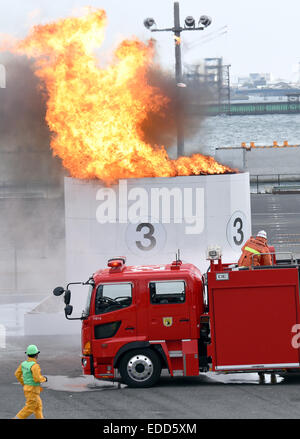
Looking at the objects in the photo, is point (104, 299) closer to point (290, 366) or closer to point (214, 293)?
point (214, 293)

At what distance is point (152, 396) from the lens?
14.4 metres

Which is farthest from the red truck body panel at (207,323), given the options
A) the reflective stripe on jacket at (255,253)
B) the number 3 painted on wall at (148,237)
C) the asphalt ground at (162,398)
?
the number 3 painted on wall at (148,237)

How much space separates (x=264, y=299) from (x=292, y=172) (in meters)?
54.7

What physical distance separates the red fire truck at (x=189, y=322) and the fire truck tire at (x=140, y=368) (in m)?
0.02

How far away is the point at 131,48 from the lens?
74.5ft

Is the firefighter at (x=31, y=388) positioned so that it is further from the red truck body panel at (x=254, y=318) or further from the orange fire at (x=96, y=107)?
the orange fire at (x=96, y=107)

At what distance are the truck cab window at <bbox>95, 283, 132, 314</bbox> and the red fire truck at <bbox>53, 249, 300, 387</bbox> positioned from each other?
0.02 m

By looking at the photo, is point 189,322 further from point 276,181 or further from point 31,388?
point 276,181

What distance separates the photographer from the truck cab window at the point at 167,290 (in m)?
15.1

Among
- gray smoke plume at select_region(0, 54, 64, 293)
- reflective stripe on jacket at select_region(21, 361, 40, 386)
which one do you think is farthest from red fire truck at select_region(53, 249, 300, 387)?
gray smoke plume at select_region(0, 54, 64, 293)

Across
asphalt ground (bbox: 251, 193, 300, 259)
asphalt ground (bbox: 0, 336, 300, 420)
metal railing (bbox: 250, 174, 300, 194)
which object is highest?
metal railing (bbox: 250, 174, 300, 194)

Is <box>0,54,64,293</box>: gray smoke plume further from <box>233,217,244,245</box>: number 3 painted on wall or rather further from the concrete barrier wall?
the concrete barrier wall

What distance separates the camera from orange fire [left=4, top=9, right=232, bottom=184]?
2188 centimetres

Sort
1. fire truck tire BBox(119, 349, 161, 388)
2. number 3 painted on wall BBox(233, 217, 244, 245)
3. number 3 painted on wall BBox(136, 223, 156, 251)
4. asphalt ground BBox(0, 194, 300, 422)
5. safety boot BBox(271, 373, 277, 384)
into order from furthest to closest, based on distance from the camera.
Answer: number 3 painted on wall BBox(233, 217, 244, 245)
number 3 painted on wall BBox(136, 223, 156, 251)
safety boot BBox(271, 373, 277, 384)
fire truck tire BBox(119, 349, 161, 388)
asphalt ground BBox(0, 194, 300, 422)
